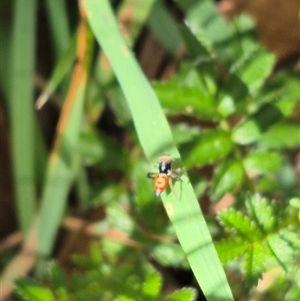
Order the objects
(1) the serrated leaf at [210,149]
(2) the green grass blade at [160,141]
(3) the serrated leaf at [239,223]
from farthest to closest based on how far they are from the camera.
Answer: (1) the serrated leaf at [210,149] → (3) the serrated leaf at [239,223] → (2) the green grass blade at [160,141]

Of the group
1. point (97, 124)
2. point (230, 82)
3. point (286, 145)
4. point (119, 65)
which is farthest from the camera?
point (97, 124)

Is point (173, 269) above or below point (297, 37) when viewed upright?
below

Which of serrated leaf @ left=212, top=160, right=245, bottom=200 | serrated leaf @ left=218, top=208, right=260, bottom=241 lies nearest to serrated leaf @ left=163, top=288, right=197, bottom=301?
serrated leaf @ left=218, top=208, right=260, bottom=241

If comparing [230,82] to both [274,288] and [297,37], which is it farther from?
[297,37]

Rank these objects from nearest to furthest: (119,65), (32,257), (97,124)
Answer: (119,65) → (32,257) → (97,124)

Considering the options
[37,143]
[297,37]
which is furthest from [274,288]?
[297,37]

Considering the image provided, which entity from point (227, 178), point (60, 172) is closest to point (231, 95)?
point (227, 178)

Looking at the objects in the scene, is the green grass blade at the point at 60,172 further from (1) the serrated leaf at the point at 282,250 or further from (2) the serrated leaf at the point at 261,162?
(1) the serrated leaf at the point at 282,250

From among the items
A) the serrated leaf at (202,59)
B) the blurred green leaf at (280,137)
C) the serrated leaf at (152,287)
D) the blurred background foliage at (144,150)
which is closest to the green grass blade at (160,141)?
the blurred background foliage at (144,150)
